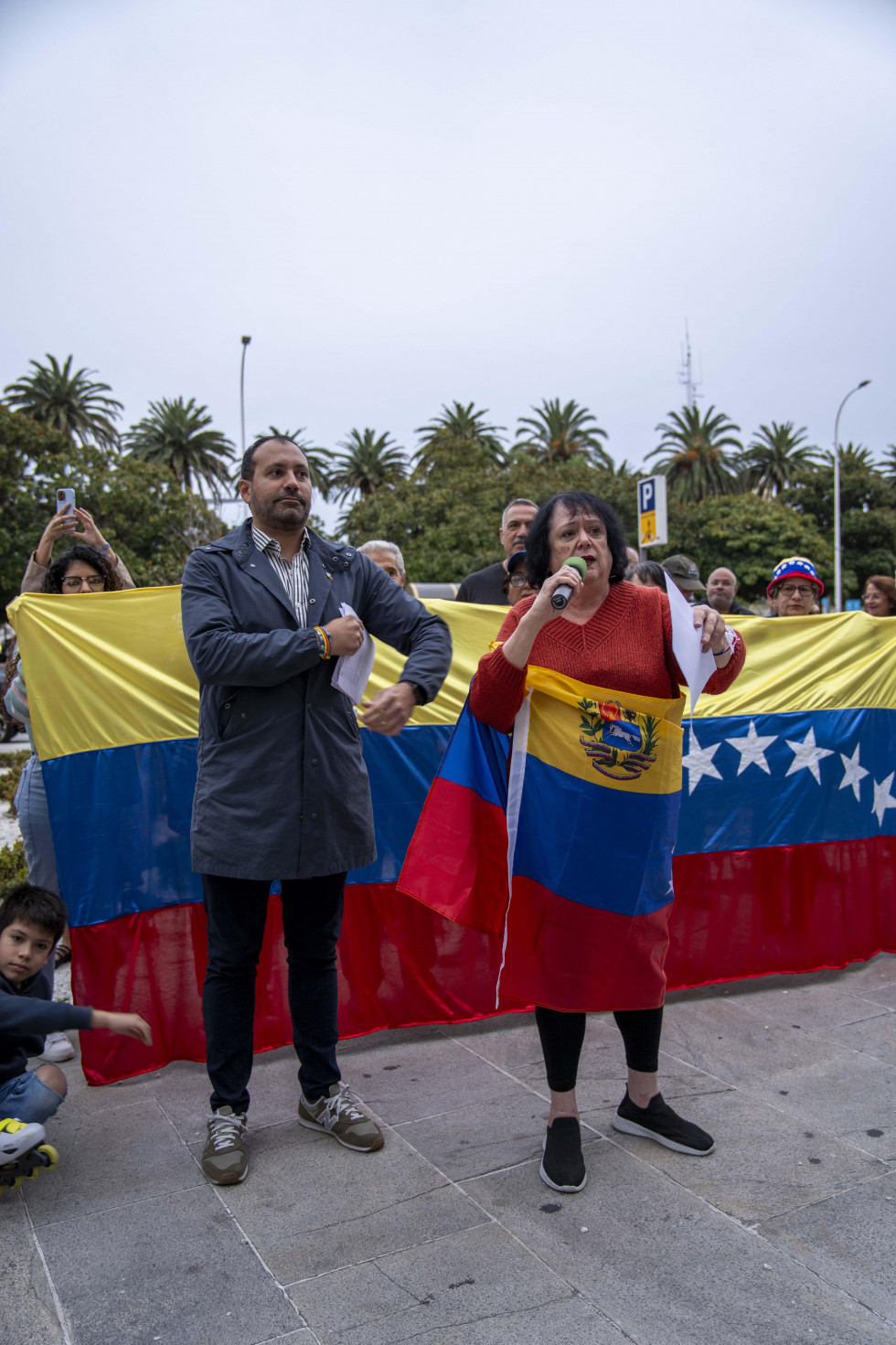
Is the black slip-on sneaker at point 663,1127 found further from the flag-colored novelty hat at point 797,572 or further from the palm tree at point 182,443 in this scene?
the palm tree at point 182,443

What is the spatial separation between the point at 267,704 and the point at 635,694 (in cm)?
103

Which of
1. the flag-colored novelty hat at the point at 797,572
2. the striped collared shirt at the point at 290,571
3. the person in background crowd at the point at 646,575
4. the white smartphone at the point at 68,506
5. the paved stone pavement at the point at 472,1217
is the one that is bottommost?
the paved stone pavement at the point at 472,1217

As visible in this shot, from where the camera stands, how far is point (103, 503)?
27.8m

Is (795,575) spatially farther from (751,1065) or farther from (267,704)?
(267,704)

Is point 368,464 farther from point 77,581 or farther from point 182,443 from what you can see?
point 77,581

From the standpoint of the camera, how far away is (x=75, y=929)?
10.3 feet

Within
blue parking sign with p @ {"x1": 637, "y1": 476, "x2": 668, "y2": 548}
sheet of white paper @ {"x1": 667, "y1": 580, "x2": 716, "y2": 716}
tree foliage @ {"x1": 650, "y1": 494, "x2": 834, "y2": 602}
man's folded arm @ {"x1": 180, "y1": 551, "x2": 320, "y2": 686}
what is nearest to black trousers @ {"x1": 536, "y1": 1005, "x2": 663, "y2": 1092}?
sheet of white paper @ {"x1": 667, "y1": 580, "x2": 716, "y2": 716}

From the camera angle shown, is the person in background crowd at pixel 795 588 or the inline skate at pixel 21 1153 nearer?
the inline skate at pixel 21 1153

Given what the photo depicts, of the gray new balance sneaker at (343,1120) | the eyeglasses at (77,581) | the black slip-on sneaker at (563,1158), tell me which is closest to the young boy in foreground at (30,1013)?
the gray new balance sneaker at (343,1120)

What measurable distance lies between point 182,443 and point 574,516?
4497 cm

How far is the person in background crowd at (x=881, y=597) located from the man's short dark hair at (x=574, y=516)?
3319mm

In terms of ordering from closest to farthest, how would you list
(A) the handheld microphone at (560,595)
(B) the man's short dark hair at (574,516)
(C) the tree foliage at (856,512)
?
1. (A) the handheld microphone at (560,595)
2. (B) the man's short dark hair at (574,516)
3. (C) the tree foliage at (856,512)

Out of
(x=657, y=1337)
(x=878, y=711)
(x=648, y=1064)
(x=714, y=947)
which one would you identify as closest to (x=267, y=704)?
(x=648, y=1064)

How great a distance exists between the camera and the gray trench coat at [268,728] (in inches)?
101
